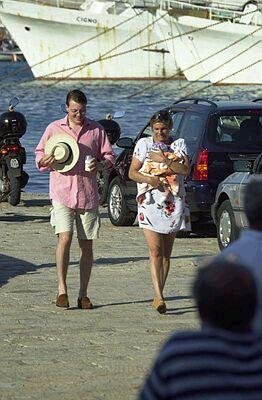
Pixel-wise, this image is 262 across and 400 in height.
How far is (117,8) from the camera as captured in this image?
3430 inches

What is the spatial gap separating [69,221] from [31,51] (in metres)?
72.9

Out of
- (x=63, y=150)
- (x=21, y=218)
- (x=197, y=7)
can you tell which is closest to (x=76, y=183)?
(x=63, y=150)

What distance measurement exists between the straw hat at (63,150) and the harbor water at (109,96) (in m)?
25.7

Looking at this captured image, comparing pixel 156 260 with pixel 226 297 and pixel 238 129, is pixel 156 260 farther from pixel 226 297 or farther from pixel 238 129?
pixel 226 297

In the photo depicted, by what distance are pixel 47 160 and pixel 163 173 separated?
85cm

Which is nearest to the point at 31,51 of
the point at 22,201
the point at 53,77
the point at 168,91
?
the point at 53,77

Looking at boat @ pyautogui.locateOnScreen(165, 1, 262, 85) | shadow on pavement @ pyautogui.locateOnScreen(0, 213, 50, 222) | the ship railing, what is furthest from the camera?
the ship railing

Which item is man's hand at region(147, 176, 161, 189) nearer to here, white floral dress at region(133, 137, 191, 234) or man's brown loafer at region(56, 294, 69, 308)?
white floral dress at region(133, 137, 191, 234)

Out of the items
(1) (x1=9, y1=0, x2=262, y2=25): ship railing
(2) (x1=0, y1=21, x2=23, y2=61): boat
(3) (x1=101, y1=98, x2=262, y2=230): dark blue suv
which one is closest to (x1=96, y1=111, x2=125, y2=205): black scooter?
(3) (x1=101, y1=98, x2=262, y2=230): dark blue suv

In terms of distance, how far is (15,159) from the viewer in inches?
756

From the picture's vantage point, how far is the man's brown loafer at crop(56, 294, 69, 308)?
11.4 metres

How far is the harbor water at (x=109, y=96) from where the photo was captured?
170 feet

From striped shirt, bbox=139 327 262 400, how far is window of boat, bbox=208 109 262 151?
40.1 ft

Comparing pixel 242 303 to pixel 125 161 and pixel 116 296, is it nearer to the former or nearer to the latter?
pixel 116 296
